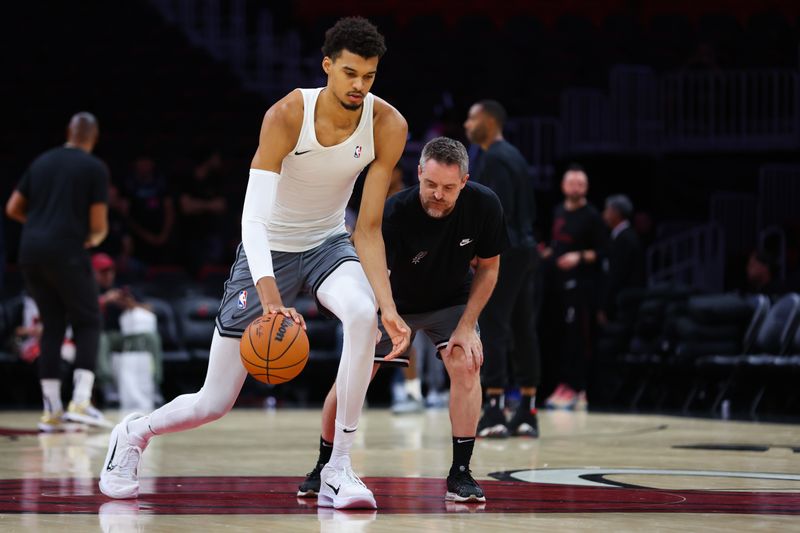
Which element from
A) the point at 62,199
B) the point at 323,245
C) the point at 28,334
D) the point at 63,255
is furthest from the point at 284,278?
the point at 28,334

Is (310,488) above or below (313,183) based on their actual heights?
below

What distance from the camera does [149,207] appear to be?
13.8 metres

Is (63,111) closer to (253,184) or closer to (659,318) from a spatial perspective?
(659,318)

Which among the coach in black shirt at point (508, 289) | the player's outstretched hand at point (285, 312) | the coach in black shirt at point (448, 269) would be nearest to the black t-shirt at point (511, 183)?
the coach in black shirt at point (508, 289)

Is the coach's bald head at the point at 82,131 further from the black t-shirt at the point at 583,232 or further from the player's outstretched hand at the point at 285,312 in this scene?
the player's outstretched hand at the point at 285,312

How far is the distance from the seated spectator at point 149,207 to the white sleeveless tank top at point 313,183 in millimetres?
9273

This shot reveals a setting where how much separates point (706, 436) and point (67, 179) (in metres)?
4.16

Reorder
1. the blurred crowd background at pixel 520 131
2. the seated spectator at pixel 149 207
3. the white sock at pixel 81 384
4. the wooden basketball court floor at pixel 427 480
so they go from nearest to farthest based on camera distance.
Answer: the wooden basketball court floor at pixel 427 480, the white sock at pixel 81 384, the blurred crowd background at pixel 520 131, the seated spectator at pixel 149 207

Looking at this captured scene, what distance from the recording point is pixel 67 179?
8141 mm

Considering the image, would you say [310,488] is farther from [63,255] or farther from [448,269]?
[63,255]

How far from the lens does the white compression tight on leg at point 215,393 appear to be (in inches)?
177

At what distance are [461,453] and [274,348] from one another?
34.2 inches

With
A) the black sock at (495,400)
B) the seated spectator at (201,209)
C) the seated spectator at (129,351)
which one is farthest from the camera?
the seated spectator at (201,209)

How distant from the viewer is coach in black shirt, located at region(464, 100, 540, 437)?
7.41 metres
